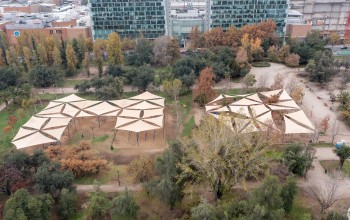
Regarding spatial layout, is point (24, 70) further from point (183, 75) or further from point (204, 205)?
point (204, 205)

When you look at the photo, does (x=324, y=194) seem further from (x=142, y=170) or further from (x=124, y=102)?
(x=124, y=102)

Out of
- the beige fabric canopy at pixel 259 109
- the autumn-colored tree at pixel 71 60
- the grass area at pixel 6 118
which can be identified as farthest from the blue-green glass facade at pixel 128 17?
the beige fabric canopy at pixel 259 109

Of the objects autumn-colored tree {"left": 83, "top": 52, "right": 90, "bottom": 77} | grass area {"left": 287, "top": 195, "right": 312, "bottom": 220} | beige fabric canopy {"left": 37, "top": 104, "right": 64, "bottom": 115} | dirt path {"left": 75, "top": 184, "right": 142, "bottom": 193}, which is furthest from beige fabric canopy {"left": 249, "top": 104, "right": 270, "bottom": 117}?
autumn-colored tree {"left": 83, "top": 52, "right": 90, "bottom": 77}

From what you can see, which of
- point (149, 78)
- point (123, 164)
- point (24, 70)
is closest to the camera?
point (123, 164)

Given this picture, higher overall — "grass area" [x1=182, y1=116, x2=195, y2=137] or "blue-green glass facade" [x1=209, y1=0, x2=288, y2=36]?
"blue-green glass facade" [x1=209, y1=0, x2=288, y2=36]

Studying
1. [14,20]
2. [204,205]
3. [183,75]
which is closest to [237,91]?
[183,75]

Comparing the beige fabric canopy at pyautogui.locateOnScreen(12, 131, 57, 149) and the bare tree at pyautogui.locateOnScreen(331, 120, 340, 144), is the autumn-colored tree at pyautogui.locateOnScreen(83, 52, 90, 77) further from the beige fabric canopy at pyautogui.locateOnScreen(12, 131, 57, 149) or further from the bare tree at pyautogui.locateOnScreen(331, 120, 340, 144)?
the bare tree at pyautogui.locateOnScreen(331, 120, 340, 144)
